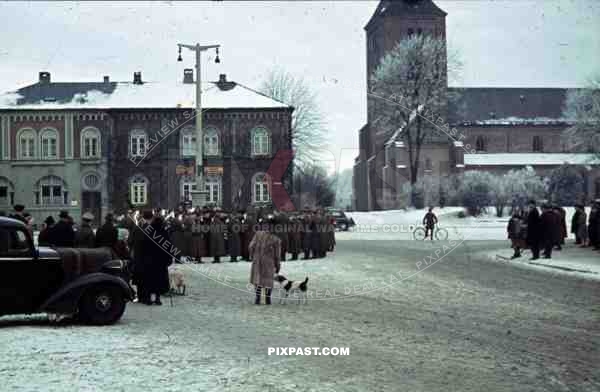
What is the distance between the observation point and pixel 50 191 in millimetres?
54656

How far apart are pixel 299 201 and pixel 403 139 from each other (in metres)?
36.8

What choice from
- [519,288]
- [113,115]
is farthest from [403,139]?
[519,288]

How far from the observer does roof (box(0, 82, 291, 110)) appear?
5372 cm

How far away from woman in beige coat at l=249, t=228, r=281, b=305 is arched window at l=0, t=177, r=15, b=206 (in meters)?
41.3

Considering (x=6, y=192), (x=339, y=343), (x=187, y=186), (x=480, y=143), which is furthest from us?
(x=480, y=143)

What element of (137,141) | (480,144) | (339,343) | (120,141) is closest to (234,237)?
(339,343)

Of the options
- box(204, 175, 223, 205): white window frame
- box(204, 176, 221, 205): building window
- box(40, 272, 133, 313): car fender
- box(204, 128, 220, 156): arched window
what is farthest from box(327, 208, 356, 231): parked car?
box(40, 272, 133, 313): car fender

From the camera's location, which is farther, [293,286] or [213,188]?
[213,188]

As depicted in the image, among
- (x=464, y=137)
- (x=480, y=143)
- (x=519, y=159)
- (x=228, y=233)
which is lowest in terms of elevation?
(x=228, y=233)

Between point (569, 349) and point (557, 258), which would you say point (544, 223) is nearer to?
point (557, 258)

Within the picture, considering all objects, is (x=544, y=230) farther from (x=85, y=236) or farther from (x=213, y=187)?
(x=213, y=187)

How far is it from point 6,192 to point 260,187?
1685 centimetres

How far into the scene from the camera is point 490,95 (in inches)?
3868

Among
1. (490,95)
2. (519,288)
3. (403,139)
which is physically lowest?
(519,288)
